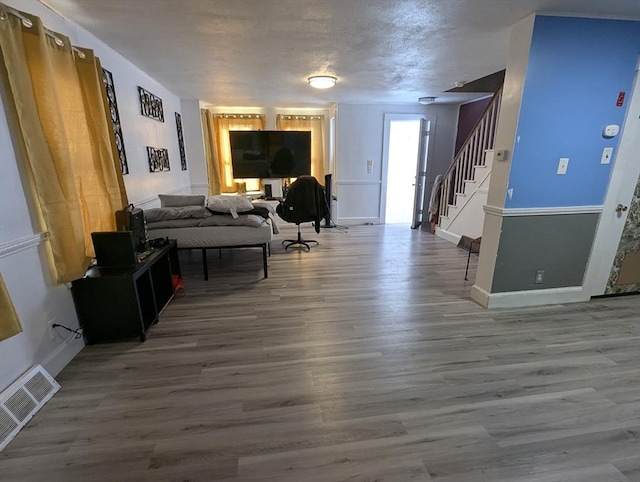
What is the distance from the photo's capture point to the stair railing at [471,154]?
395 centimetres

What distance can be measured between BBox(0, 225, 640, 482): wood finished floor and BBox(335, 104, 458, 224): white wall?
356cm

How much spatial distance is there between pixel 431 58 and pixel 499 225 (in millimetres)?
1865

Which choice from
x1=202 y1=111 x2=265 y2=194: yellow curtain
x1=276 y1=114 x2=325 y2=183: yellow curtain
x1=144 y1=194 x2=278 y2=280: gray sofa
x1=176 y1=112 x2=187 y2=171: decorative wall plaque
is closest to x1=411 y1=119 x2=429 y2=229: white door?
x1=276 y1=114 x2=325 y2=183: yellow curtain

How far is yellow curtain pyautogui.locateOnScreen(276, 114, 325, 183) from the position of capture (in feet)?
20.0

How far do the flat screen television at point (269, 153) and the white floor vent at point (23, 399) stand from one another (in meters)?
4.85

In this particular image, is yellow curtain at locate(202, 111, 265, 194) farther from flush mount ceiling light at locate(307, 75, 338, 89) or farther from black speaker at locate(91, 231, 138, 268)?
black speaker at locate(91, 231, 138, 268)

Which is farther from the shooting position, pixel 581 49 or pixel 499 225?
pixel 499 225

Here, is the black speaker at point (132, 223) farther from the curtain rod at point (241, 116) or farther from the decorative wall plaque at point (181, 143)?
the curtain rod at point (241, 116)

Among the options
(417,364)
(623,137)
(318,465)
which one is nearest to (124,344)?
(318,465)

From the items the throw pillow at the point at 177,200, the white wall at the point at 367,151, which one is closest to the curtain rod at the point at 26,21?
the throw pillow at the point at 177,200

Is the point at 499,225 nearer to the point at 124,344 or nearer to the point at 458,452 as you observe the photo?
the point at 458,452

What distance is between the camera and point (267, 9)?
2.04 metres

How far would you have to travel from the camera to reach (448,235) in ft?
16.8

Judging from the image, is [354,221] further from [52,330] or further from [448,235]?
[52,330]
